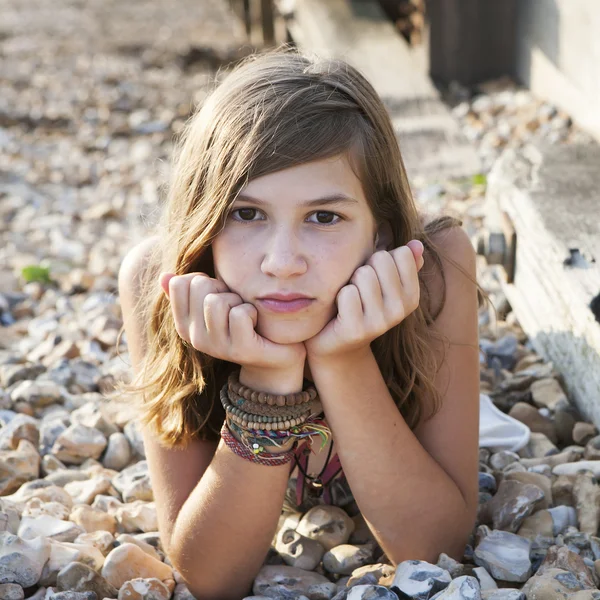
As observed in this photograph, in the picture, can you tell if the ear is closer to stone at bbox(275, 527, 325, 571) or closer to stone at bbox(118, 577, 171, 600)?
stone at bbox(275, 527, 325, 571)

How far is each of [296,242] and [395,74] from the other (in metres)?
4.32

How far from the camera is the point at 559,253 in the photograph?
2664mm

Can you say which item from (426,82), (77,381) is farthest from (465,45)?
(77,381)

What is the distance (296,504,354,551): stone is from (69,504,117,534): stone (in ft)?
1.64

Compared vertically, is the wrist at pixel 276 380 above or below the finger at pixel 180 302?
below

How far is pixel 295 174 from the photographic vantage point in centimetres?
181

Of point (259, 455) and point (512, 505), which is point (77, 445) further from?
point (512, 505)

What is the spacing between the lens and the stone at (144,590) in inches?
78.3

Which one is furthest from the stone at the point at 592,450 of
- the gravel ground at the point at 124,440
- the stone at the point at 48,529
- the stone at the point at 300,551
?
the stone at the point at 48,529

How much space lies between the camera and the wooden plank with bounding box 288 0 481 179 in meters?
4.65

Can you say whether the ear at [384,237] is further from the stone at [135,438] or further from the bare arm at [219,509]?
the stone at [135,438]

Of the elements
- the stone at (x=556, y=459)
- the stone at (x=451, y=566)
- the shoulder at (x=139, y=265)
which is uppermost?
the shoulder at (x=139, y=265)

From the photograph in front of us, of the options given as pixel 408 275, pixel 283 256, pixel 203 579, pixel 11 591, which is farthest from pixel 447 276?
pixel 11 591

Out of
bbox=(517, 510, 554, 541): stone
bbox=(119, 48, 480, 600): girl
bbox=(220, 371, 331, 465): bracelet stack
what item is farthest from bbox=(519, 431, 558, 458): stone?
bbox=(220, 371, 331, 465): bracelet stack
